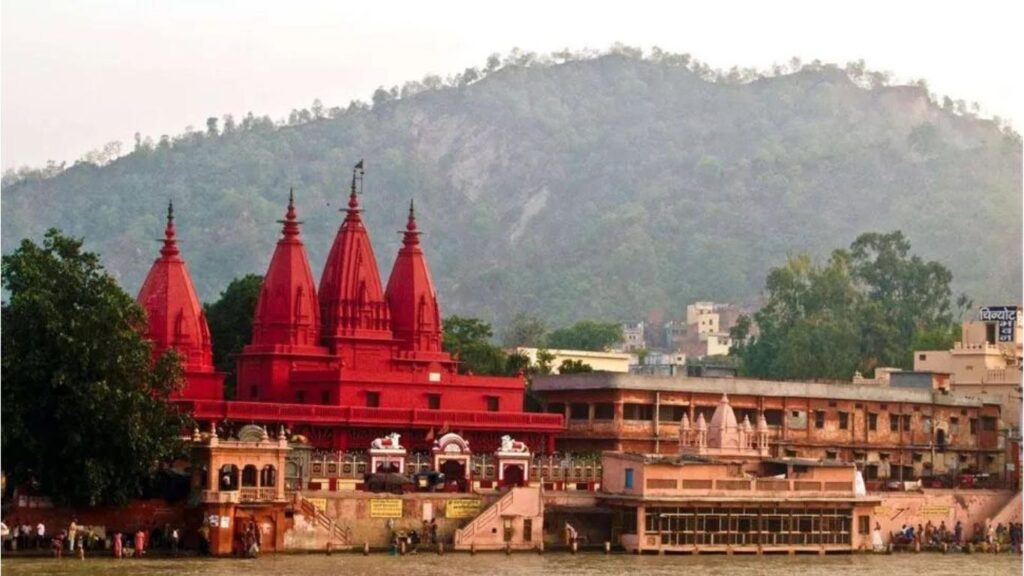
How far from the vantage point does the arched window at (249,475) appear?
56438 mm

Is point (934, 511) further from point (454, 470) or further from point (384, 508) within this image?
point (384, 508)

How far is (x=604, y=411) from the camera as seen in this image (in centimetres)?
7169

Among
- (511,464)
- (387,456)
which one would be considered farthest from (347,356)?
(511,464)

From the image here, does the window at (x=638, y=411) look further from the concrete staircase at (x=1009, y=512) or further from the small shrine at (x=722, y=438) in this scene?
the concrete staircase at (x=1009, y=512)

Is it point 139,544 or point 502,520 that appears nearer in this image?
point 139,544

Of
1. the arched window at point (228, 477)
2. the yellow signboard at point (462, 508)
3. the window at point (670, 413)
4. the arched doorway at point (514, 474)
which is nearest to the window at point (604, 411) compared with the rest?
the window at point (670, 413)

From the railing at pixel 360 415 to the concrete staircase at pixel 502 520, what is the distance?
20.3 ft

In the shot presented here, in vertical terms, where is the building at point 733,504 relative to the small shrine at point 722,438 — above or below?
below

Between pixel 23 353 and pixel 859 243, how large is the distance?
291 ft

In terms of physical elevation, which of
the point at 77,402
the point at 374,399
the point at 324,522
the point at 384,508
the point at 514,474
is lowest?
the point at 324,522

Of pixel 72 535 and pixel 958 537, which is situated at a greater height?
pixel 958 537

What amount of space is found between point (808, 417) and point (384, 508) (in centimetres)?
2130

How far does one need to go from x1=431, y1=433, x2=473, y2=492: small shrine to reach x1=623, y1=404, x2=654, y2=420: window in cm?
899

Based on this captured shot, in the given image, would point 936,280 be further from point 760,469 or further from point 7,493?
point 7,493
